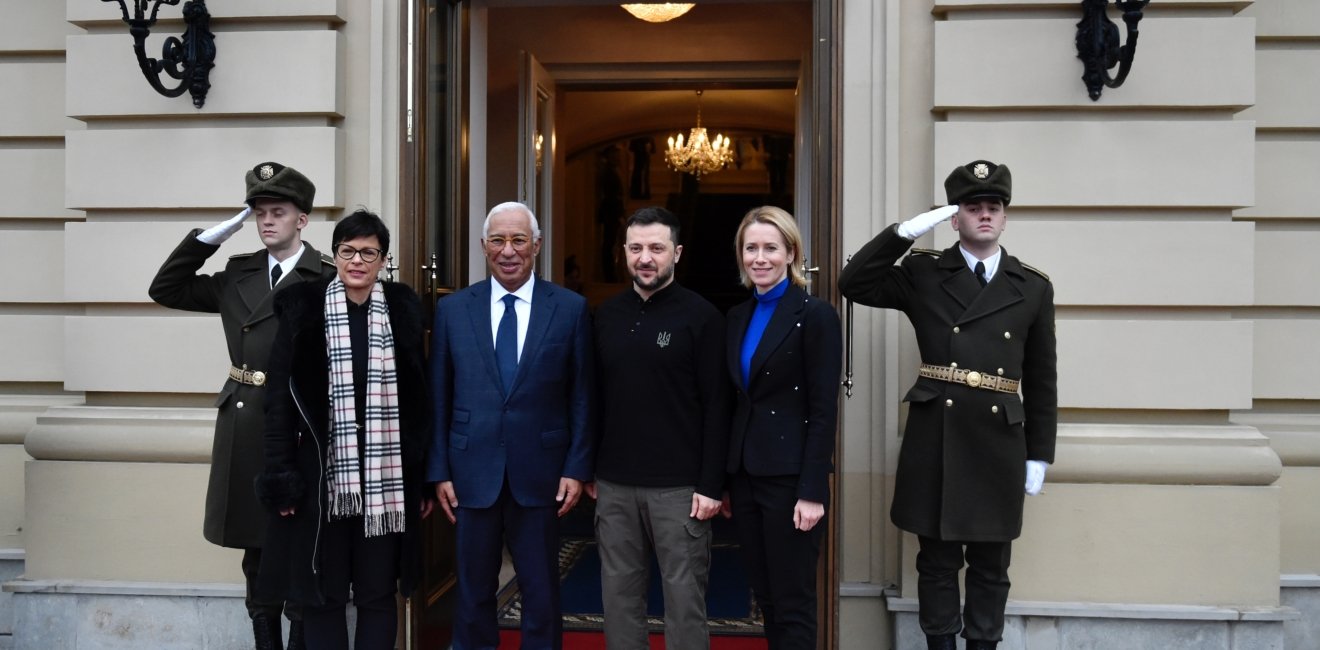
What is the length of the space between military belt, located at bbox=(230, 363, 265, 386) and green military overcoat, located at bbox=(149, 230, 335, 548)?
16 mm

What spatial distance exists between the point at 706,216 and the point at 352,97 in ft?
34.4

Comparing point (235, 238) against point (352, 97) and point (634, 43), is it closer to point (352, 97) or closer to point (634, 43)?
point (352, 97)

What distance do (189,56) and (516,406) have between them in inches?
86.6

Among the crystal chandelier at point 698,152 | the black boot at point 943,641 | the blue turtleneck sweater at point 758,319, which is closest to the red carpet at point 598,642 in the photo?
the black boot at point 943,641

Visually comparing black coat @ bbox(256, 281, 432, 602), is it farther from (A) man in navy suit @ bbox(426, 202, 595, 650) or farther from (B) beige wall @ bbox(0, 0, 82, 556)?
(B) beige wall @ bbox(0, 0, 82, 556)

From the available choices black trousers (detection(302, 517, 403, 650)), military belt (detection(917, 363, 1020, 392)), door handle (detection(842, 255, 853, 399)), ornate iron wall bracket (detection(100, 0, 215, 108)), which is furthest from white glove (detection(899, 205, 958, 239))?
ornate iron wall bracket (detection(100, 0, 215, 108))

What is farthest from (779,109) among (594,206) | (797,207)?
(797,207)

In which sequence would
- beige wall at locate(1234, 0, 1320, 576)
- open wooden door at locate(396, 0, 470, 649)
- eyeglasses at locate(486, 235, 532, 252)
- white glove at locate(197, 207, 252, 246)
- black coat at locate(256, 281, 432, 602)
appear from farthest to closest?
beige wall at locate(1234, 0, 1320, 576)
open wooden door at locate(396, 0, 470, 649)
white glove at locate(197, 207, 252, 246)
eyeglasses at locate(486, 235, 532, 252)
black coat at locate(256, 281, 432, 602)

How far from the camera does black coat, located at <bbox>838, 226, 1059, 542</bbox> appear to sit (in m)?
3.70

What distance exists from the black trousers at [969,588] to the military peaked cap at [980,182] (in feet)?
4.04

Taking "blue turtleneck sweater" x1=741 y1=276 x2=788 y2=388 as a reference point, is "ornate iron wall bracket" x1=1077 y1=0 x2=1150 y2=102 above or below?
above

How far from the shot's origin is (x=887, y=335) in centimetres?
438

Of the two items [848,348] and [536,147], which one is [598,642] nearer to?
[848,348]

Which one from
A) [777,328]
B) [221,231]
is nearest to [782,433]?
[777,328]
